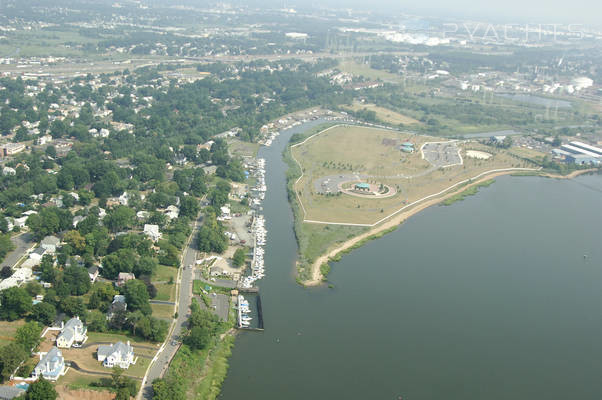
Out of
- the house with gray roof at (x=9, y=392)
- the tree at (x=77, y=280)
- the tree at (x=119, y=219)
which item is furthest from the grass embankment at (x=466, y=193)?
the house with gray roof at (x=9, y=392)

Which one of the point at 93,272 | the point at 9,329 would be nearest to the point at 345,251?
the point at 93,272

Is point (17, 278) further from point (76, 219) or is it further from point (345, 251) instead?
point (345, 251)

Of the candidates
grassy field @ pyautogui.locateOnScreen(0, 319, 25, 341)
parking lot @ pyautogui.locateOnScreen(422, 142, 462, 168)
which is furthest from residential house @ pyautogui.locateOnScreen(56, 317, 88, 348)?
parking lot @ pyautogui.locateOnScreen(422, 142, 462, 168)

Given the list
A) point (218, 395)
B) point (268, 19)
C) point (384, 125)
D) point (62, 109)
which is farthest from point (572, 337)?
point (268, 19)

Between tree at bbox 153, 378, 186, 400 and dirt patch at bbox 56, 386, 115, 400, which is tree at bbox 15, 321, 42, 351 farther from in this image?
tree at bbox 153, 378, 186, 400

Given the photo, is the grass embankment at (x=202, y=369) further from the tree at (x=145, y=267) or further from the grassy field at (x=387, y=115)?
the grassy field at (x=387, y=115)

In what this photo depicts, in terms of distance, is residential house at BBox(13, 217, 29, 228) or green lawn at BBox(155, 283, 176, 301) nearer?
green lawn at BBox(155, 283, 176, 301)

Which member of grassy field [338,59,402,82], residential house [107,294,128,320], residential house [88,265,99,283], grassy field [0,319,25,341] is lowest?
grassy field [0,319,25,341]
